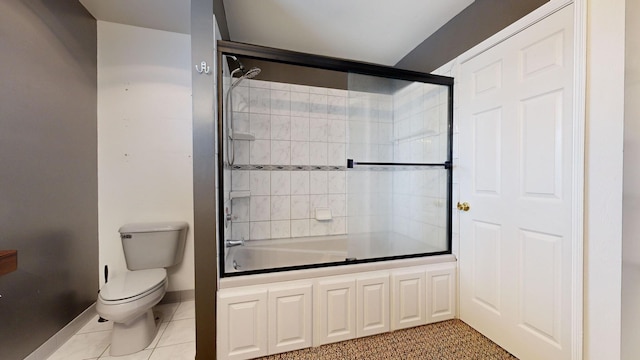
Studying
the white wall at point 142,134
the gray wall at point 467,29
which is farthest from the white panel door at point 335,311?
the gray wall at point 467,29

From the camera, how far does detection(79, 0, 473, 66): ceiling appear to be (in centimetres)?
178

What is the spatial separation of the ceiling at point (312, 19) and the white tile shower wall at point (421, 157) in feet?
1.79

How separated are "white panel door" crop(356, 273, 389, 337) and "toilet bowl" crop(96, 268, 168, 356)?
4.66 ft

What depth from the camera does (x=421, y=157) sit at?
2080mm

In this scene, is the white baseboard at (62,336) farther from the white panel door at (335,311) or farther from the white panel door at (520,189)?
the white panel door at (520,189)

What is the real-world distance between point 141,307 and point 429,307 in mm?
2023

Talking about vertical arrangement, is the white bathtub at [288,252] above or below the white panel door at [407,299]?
above

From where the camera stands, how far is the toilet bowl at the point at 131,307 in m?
1.45

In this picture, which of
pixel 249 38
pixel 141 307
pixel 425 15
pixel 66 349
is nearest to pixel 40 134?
pixel 141 307

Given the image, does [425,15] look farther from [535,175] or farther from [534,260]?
[534,260]

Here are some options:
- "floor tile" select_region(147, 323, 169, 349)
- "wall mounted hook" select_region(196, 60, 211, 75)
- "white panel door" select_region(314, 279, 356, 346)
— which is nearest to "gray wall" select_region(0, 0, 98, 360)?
"floor tile" select_region(147, 323, 169, 349)

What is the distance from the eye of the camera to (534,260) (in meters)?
1.39

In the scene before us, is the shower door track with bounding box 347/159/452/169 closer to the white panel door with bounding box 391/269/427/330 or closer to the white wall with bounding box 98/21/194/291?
the white panel door with bounding box 391/269/427/330

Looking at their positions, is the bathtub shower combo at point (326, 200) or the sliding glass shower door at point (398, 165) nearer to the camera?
the bathtub shower combo at point (326, 200)
